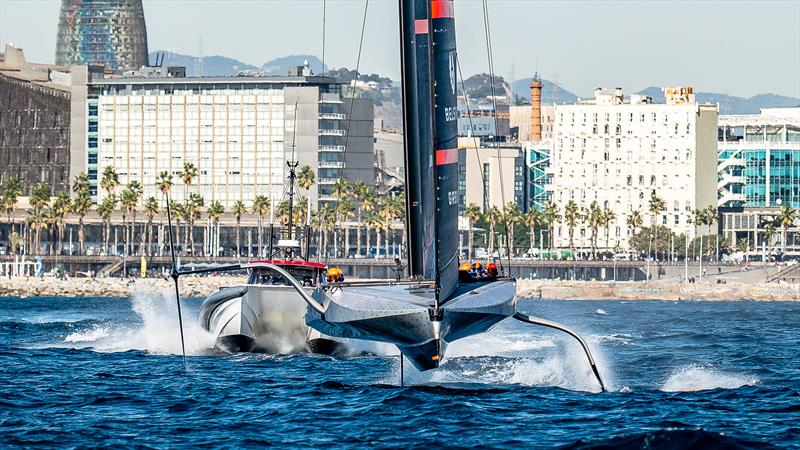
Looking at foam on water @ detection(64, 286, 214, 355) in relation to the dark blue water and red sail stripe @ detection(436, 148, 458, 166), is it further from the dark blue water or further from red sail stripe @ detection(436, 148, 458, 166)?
red sail stripe @ detection(436, 148, 458, 166)

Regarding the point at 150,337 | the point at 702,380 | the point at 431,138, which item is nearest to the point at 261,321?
the point at 150,337

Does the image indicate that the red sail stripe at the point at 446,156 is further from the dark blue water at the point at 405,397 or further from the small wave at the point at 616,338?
the small wave at the point at 616,338

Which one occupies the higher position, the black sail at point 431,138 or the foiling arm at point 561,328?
the black sail at point 431,138

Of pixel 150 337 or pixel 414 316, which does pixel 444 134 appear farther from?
pixel 150 337

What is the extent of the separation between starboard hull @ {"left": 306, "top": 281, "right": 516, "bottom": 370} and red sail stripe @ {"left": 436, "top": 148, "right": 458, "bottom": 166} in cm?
322

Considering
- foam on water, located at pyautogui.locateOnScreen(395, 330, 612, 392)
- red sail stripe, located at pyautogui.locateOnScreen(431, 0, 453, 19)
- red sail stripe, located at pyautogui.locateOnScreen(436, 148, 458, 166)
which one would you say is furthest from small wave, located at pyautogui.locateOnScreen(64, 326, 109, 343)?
red sail stripe, located at pyautogui.locateOnScreen(431, 0, 453, 19)

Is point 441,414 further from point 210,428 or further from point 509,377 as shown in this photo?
point 509,377

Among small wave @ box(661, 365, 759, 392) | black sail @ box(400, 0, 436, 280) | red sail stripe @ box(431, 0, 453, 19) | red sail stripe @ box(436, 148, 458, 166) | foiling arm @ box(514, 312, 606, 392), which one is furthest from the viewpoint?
small wave @ box(661, 365, 759, 392)

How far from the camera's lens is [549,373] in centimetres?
4931

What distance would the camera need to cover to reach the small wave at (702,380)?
4622 centimetres

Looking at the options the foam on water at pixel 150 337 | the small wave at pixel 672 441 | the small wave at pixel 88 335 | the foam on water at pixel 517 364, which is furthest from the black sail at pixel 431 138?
the small wave at pixel 88 335

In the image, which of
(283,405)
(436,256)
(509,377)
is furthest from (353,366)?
(436,256)

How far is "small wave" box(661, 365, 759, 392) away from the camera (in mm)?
46219

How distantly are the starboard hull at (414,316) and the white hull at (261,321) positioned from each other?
1556cm
